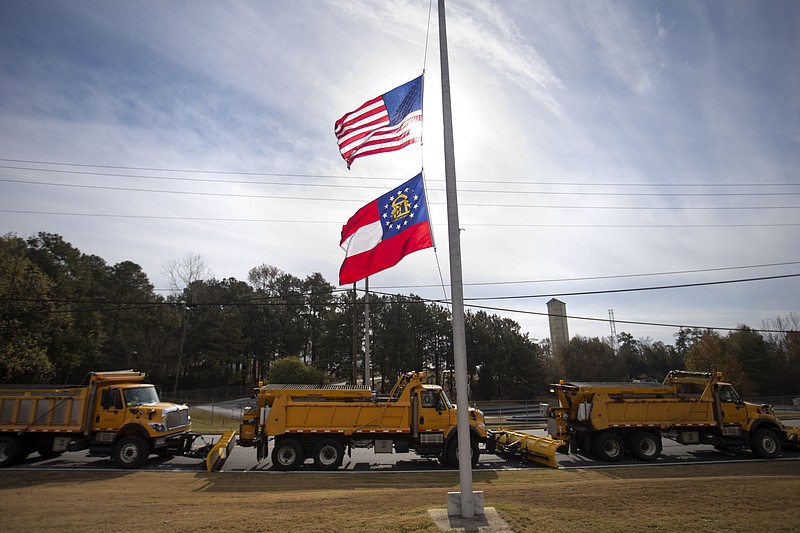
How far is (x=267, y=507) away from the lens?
834 centimetres

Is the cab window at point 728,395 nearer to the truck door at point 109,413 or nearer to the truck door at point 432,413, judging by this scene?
the truck door at point 432,413

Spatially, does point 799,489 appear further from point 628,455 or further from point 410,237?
point 410,237

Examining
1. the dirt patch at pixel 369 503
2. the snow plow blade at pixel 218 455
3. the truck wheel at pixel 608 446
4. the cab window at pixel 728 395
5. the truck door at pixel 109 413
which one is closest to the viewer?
the dirt patch at pixel 369 503

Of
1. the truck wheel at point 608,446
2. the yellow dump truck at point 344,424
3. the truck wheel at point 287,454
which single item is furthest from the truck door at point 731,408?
the truck wheel at point 287,454

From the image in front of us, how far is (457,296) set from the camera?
767cm

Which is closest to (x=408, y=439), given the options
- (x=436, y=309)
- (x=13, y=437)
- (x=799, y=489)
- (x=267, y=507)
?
(x=267, y=507)

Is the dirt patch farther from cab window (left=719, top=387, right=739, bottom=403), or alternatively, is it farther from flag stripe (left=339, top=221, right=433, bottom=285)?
flag stripe (left=339, top=221, right=433, bottom=285)

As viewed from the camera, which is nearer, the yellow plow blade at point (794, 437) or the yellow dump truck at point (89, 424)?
the yellow dump truck at point (89, 424)

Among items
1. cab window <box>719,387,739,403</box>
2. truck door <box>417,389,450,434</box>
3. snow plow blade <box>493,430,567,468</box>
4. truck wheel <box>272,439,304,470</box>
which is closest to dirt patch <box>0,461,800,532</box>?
truck wheel <box>272,439,304,470</box>

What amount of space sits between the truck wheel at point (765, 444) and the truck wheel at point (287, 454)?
50.9 ft

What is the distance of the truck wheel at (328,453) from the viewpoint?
46.6 feet

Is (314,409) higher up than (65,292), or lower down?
lower down

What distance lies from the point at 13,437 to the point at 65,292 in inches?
1252

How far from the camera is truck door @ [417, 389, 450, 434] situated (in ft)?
48.3
